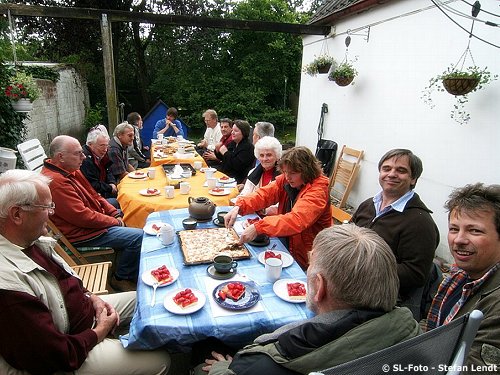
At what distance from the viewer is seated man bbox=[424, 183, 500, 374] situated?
49.9 inches

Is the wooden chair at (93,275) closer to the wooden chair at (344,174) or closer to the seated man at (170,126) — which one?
the wooden chair at (344,174)

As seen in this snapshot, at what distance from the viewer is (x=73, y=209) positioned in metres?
2.82

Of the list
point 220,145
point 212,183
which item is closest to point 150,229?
point 212,183

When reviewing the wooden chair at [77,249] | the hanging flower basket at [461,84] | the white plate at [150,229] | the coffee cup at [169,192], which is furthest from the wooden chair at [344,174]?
the wooden chair at [77,249]

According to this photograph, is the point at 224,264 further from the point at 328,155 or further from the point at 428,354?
the point at 328,155

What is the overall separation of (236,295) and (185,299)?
253 mm

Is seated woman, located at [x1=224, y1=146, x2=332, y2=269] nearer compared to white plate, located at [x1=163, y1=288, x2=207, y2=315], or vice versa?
white plate, located at [x1=163, y1=288, x2=207, y2=315]

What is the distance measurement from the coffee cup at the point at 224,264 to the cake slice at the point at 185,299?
235mm

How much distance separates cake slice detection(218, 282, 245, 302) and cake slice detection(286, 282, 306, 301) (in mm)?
249

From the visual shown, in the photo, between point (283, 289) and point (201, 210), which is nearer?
point (283, 289)

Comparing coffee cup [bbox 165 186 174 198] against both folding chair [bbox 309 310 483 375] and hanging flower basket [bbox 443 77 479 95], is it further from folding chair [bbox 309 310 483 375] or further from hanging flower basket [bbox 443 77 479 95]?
hanging flower basket [bbox 443 77 479 95]

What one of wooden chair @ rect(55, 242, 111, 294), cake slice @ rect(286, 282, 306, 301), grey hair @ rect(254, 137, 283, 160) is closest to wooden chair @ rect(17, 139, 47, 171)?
wooden chair @ rect(55, 242, 111, 294)

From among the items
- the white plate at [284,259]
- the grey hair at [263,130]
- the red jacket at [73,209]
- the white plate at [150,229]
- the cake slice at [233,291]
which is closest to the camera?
the cake slice at [233,291]

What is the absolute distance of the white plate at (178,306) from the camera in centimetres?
152
